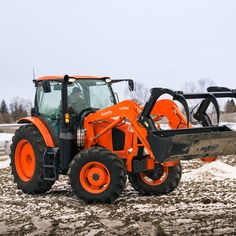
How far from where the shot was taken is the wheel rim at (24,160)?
10.8 metres

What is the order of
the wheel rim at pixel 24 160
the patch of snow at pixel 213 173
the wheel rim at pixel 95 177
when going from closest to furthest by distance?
the wheel rim at pixel 95 177
the wheel rim at pixel 24 160
the patch of snow at pixel 213 173

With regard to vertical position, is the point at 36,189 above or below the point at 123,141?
below

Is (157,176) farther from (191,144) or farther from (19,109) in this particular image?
(19,109)

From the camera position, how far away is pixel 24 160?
10.9 meters

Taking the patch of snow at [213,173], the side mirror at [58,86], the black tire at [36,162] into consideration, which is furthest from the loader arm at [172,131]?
the patch of snow at [213,173]

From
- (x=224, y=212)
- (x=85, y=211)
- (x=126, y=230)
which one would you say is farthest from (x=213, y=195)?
(x=126, y=230)

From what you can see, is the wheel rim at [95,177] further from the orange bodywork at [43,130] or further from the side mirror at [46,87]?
the side mirror at [46,87]

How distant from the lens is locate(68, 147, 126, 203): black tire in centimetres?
882

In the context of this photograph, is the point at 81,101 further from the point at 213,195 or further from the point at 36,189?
the point at 213,195

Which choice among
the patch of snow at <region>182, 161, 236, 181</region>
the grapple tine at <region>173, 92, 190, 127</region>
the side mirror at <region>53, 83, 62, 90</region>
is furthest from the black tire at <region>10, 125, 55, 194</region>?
the patch of snow at <region>182, 161, 236, 181</region>

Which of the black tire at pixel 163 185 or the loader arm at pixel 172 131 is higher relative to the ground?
the loader arm at pixel 172 131

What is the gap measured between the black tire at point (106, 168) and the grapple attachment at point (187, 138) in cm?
79

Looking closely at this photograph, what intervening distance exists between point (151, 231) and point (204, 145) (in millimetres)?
1923

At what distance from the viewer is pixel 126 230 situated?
22.6ft
